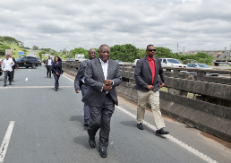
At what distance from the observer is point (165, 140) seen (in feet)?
16.6

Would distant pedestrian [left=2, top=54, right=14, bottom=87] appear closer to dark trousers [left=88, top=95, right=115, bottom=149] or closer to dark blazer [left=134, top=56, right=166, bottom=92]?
dark blazer [left=134, top=56, right=166, bottom=92]

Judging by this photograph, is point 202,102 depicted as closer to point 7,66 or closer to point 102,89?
point 102,89

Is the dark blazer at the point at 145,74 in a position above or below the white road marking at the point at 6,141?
above

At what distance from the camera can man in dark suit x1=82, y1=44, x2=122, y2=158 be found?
4024 millimetres

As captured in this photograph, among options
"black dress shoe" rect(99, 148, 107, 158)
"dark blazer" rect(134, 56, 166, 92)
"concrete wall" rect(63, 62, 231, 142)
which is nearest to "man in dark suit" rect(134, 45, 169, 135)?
"dark blazer" rect(134, 56, 166, 92)

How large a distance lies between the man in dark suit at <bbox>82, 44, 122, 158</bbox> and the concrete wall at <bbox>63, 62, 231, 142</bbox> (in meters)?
2.45

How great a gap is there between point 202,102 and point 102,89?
2.95m

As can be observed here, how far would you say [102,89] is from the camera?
12.9 feet

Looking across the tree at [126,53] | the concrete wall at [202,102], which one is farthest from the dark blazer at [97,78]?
the tree at [126,53]

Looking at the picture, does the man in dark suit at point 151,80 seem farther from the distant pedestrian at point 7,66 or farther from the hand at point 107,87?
the distant pedestrian at point 7,66

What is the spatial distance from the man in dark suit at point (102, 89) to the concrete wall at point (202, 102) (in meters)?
2.45

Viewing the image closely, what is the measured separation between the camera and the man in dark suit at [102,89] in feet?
13.2

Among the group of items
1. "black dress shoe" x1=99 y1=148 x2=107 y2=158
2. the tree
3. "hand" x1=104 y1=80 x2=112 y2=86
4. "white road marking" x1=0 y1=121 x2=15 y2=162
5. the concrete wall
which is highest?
the tree

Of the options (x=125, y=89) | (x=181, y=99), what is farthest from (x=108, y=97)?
(x=125, y=89)
